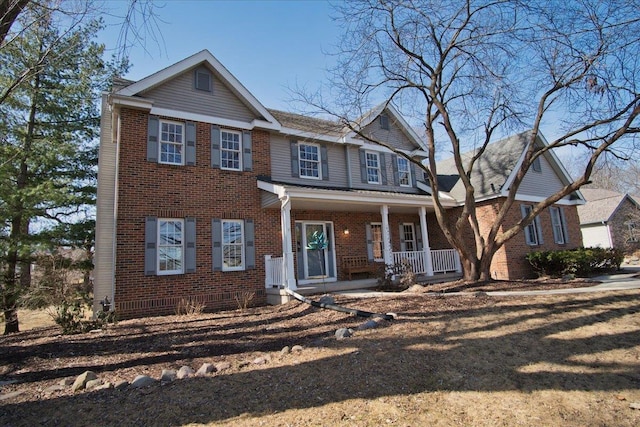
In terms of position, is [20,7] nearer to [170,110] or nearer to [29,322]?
[170,110]

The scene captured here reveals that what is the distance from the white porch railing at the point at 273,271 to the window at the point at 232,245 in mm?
793

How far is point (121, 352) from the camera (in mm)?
6105

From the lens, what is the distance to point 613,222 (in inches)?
1021

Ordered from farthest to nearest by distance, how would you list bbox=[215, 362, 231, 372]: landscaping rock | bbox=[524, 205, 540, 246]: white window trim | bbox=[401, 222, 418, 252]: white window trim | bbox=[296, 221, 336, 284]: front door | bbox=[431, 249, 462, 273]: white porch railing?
A: bbox=[524, 205, 540, 246]: white window trim
bbox=[401, 222, 418, 252]: white window trim
bbox=[431, 249, 462, 273]: white porch railing
bbox=[296, 221, 336, 284]: front door
bbox=[215, 362, 231, 372]: landscaping rock

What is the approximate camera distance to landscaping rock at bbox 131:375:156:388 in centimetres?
441

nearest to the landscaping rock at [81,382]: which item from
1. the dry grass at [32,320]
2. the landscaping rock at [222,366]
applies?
the landscaping rock at [222,366]

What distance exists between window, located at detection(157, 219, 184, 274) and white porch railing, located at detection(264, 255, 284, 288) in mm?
2573

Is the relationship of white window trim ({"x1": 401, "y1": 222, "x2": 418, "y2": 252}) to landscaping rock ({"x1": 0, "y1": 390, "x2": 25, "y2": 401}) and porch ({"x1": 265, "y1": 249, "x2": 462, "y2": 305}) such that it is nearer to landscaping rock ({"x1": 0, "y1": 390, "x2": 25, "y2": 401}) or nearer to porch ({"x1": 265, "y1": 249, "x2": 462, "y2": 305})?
porch ({"x1": 265, "y1": 249, "x2": 462, "y2": 305})

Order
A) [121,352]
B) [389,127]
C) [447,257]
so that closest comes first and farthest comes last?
1. [121,352]
2. [447,257]
3. [389,127]

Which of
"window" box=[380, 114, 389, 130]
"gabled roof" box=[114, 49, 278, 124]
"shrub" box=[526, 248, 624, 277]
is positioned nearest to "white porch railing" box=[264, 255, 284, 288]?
"gabled roof" box=[114, 49, 278, 124]

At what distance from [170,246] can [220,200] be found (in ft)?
6.63

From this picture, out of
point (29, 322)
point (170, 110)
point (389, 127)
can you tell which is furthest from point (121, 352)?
point (389, 127)

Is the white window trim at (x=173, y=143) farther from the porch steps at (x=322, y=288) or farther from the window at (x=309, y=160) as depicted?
the porch steps at (x=322, y=288)

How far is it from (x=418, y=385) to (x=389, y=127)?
13.7m
